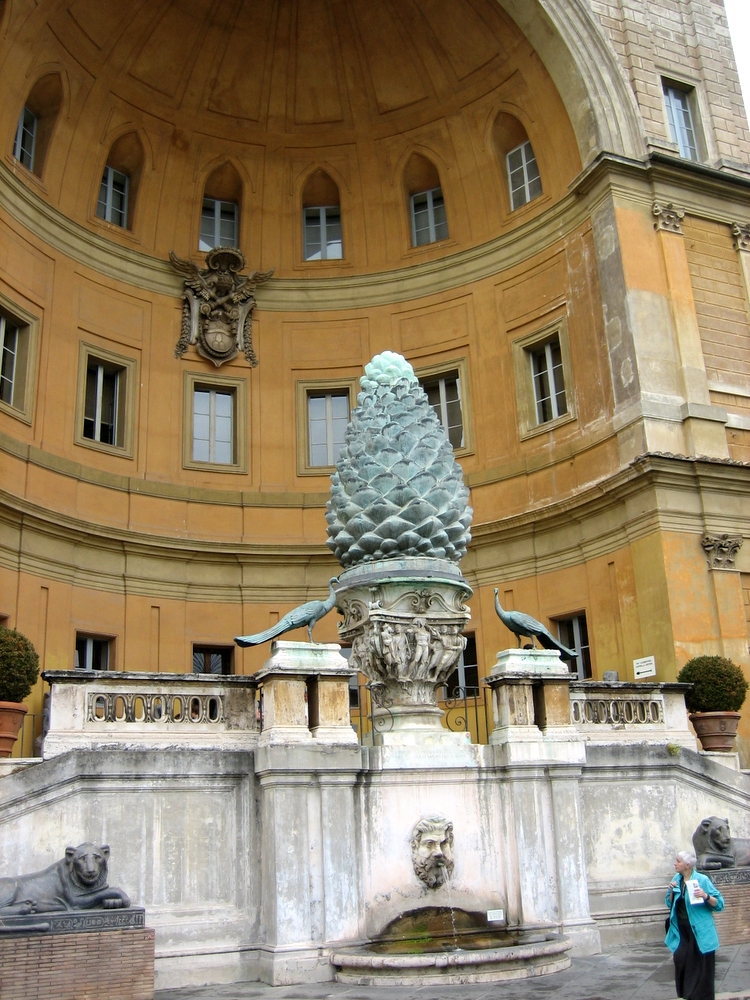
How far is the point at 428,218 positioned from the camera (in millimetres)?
23906

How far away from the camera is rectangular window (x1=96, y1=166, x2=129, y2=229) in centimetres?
2210

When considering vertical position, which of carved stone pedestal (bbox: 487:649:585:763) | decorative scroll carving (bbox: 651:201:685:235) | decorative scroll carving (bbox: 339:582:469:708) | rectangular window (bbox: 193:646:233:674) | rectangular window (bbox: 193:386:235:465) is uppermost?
decorative scroll carving (bbox: 651:201:685:235)

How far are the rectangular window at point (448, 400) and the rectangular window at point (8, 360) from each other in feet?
27.1

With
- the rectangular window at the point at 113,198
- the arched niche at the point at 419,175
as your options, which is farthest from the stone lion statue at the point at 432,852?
the arched niche at the point at 419,175

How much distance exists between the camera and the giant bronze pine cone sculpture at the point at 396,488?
10602 millimetres

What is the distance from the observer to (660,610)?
58.1ft

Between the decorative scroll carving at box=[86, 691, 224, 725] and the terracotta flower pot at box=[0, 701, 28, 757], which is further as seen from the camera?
the terracotta flower pot at box=[0, 701, 28, 757]

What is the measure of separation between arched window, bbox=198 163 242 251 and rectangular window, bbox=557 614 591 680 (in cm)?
1109

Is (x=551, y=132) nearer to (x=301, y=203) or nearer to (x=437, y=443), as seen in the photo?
(x=301, y=203)

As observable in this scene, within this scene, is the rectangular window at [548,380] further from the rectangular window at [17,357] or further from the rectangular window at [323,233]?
the rectangular window at [17,357]

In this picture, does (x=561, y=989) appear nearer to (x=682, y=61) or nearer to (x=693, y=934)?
(x=693, y=934)

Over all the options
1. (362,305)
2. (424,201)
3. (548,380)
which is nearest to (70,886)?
(548,380)

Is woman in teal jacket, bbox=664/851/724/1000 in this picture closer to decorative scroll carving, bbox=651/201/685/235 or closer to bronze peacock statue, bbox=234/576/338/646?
bronze peacock statue, bbox=234/576/338/646

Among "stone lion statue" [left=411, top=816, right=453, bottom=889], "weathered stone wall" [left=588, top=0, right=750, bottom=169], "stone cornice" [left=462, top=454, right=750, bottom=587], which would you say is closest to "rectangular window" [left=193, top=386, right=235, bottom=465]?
"stone cornice" [left=462, top=454, right=750, bottom=587]
